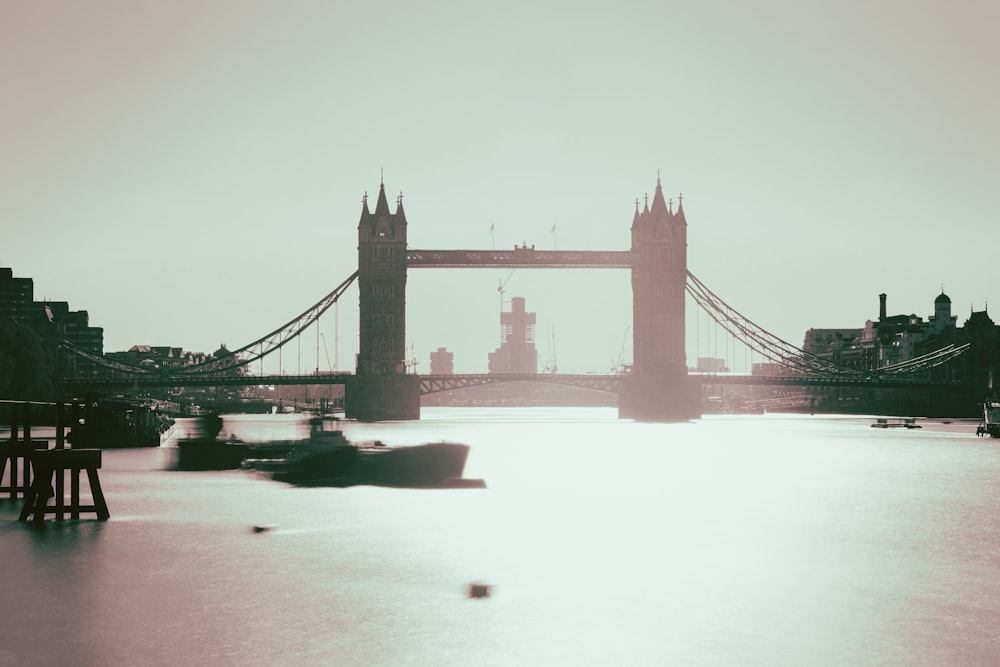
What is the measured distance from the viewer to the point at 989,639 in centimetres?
1808

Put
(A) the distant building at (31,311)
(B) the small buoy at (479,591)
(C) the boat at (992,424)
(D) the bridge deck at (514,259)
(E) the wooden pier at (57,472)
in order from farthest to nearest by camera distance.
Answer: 1. (A) the distant building at (31,311)
2. (D) the bridge deck at (514,259)
3. (C) the boat at (992,424)
4. (E) the wooden pier at (57,472)
5. (B) the small buoy at (479,591)

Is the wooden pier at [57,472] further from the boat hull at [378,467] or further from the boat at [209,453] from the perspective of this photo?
the boat at [209,453]

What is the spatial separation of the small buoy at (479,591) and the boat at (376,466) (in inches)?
946

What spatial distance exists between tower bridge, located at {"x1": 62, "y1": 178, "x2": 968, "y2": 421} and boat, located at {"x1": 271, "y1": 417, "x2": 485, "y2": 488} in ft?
158

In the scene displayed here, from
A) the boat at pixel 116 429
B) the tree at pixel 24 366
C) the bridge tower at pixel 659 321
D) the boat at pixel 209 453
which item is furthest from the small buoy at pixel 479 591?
the bridge tower at pixel 659 321

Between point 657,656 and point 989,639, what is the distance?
569cm

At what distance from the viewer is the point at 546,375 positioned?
5276 inches

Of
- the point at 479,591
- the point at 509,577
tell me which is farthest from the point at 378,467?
the point at 479,591

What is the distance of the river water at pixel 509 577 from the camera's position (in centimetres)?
1716

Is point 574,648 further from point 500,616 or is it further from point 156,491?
point 156,491

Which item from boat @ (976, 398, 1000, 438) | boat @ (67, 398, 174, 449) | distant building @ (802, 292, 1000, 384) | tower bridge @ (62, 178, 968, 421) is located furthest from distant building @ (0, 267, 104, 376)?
distant building @ (802, 292, 1000, 384)

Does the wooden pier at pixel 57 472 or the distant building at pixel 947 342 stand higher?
the distant building at pixel 947 342

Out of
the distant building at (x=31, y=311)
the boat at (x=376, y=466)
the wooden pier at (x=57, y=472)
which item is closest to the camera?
the wooden pier at (x=57, y=472)

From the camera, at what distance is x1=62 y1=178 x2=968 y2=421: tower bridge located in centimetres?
13238
